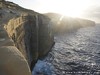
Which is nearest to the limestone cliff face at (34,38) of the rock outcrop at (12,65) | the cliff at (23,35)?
the cliff at (23,35)

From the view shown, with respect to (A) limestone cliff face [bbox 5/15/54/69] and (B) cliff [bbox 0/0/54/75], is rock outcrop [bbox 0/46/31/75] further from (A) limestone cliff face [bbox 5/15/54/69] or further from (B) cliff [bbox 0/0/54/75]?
(A) limestone cliff face [bbox 5/15/54/69]

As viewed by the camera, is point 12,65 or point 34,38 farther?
point 34,38

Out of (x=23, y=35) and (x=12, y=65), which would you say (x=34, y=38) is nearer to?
(x=23, y=35)

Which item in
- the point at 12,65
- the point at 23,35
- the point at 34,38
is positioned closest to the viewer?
the point at 12,65

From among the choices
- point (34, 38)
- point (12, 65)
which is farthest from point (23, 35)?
point (12, 65)

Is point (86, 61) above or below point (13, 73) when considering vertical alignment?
below

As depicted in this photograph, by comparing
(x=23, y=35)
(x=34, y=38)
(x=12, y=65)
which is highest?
(x=12, y=65)

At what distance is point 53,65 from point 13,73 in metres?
31.4

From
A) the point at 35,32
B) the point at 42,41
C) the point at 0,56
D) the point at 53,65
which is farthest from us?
the point at 42,41

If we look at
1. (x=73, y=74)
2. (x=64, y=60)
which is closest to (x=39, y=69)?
(x=73, y=74)

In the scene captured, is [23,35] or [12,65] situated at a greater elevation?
[12,65]

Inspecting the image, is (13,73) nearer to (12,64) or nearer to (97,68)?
(12,64)

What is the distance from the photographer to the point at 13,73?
6.41 m

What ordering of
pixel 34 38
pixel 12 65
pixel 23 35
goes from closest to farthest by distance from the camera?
pixel 12 65 → pixel 23 35 → pixel 34 38
